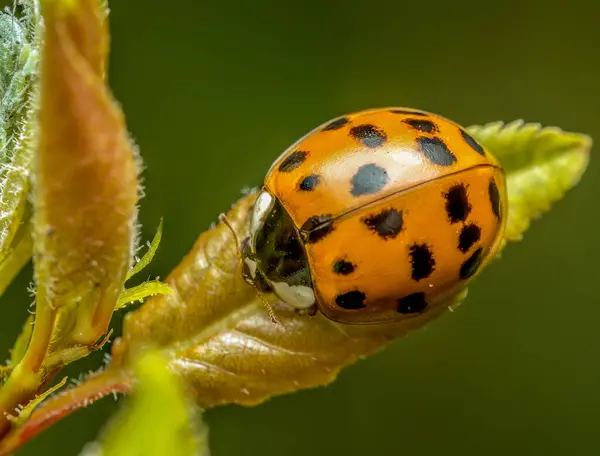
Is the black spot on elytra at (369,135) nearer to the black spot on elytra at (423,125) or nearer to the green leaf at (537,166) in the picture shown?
the black spot on elytra at (423,125)

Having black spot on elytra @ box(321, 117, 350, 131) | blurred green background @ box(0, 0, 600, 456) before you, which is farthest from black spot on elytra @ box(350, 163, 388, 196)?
blurred green background @ box(0, 0, 600, 456)

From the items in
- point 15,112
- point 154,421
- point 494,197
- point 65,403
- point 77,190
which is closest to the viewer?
point 154,421

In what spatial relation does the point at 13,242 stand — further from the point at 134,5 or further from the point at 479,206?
the point at 134,5

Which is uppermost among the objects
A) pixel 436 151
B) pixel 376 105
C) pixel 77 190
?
pixel 77 190

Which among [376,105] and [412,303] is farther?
[376,105]

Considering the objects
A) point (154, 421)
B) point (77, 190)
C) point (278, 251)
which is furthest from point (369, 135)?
point (154, 421)

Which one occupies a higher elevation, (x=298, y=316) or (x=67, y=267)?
(x=67, y=267)

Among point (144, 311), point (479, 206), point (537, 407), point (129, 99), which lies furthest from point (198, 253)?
point (537, 407)

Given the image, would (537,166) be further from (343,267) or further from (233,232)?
(233,232)
